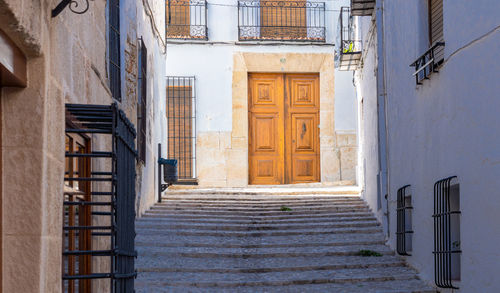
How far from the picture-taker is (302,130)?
760 inches

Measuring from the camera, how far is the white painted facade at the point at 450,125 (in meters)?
6.01

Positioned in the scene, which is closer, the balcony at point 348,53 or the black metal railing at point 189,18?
the balcony at point 348,53

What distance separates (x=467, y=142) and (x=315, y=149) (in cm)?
1270

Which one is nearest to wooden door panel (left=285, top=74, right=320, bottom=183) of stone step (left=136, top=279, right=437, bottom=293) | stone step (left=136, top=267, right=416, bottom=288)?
stone step (left=136, top=267, right=416, bottom=288)

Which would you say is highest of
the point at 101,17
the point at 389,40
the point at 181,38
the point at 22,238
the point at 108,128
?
the point at 181,38

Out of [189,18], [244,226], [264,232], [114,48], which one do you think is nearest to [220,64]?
[189,18]

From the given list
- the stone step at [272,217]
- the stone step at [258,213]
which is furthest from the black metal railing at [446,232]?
the stone step at [258,213]

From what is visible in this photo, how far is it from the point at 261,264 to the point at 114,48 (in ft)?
12.1

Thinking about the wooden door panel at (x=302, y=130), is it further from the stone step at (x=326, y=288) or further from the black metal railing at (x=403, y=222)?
the stone step at (x=326, y=288)

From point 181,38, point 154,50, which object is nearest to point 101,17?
point 154,50

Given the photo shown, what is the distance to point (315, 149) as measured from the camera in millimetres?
19312

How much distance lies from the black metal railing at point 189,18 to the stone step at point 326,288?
11.3 metres

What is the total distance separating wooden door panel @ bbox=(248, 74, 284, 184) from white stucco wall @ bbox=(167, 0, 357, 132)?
0.72m

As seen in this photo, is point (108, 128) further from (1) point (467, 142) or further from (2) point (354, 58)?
(2) point (354, 58)
